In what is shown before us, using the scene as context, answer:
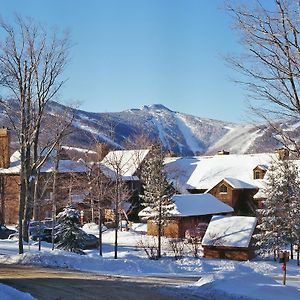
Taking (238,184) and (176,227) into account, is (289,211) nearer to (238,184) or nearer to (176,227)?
(176,227)

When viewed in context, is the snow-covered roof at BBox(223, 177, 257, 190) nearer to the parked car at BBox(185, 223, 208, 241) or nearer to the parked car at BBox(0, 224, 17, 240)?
the parked car at BBox(185, 223, 208, 241)

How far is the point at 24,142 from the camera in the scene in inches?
1086

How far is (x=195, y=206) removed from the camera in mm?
50219

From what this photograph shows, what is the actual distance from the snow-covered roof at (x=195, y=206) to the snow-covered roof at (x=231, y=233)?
884cm

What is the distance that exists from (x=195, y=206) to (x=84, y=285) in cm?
3365

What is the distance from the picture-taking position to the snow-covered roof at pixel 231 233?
3650 centimetres

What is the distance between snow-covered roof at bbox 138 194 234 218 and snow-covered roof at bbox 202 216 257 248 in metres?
8.84

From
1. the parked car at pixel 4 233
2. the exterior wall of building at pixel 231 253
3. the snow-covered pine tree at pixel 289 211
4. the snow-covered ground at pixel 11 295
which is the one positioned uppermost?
the snow-covered pine tree at pixel 289 211

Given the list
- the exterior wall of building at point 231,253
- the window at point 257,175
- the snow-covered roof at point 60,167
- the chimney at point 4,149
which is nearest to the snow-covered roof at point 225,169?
the window at point 257,175

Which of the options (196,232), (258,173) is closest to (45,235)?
(196,232)

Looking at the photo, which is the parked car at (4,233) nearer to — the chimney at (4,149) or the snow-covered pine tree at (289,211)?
the chimney at (4,149)

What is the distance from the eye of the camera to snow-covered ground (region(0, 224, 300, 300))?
51.8ft

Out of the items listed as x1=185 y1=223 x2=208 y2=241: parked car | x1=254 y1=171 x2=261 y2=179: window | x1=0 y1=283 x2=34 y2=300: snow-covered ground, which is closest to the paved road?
x1=0 y1=283 x2=34 y2=300: snow-covered ground

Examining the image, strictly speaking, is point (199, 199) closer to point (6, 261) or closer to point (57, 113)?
point (57, 113)
